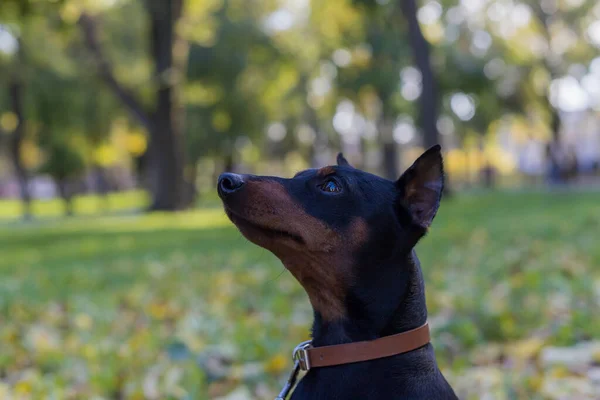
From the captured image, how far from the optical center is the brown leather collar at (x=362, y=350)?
2369 mm

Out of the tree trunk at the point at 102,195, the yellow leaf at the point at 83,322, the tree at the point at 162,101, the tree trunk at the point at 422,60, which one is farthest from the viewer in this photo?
the tree trunk at the point at 102,195

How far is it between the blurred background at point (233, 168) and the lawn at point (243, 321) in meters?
0.02

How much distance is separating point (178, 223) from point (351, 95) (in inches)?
843

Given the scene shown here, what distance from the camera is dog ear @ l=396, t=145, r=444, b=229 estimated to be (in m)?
2.66

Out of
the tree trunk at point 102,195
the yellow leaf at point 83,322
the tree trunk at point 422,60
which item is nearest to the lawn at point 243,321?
the yellow leaf at point 83,322

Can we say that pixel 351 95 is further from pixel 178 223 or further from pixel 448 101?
pixel 178 223

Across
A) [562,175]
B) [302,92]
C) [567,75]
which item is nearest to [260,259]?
[562,175]

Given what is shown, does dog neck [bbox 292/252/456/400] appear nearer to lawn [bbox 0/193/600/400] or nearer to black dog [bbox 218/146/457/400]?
black dog [bbox 218/146/457/400]

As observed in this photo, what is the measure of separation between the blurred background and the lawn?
25 millimetres

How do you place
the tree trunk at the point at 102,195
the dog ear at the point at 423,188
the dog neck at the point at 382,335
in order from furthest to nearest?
the tree trunk at the point at 102,195, the dog ear at the point at 423,188, the dog neck at the point at 382,335

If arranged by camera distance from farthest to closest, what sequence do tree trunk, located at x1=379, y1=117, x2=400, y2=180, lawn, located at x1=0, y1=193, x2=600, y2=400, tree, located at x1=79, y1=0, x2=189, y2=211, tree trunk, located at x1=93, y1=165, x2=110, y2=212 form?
tree trunk, located at x1=93, y1=165, x2=110, y2=212
tree trunk, located at x1=379, y1=117, x2=400, y2=180
tree, located at x1=79, y1=0, x2=189, y2=211
lawn, located at x1=0, y1=193, x2=600, y2=400

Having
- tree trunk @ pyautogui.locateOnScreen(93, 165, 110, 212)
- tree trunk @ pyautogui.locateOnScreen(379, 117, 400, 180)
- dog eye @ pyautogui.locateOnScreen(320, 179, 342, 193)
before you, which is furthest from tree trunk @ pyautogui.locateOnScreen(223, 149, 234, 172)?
dog eye @ pyautogui.locateOnScreen(320, 179, 342, 193)

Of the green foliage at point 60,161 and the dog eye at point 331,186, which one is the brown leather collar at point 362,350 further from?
the green foliage at point 60,161

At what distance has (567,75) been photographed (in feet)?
138
